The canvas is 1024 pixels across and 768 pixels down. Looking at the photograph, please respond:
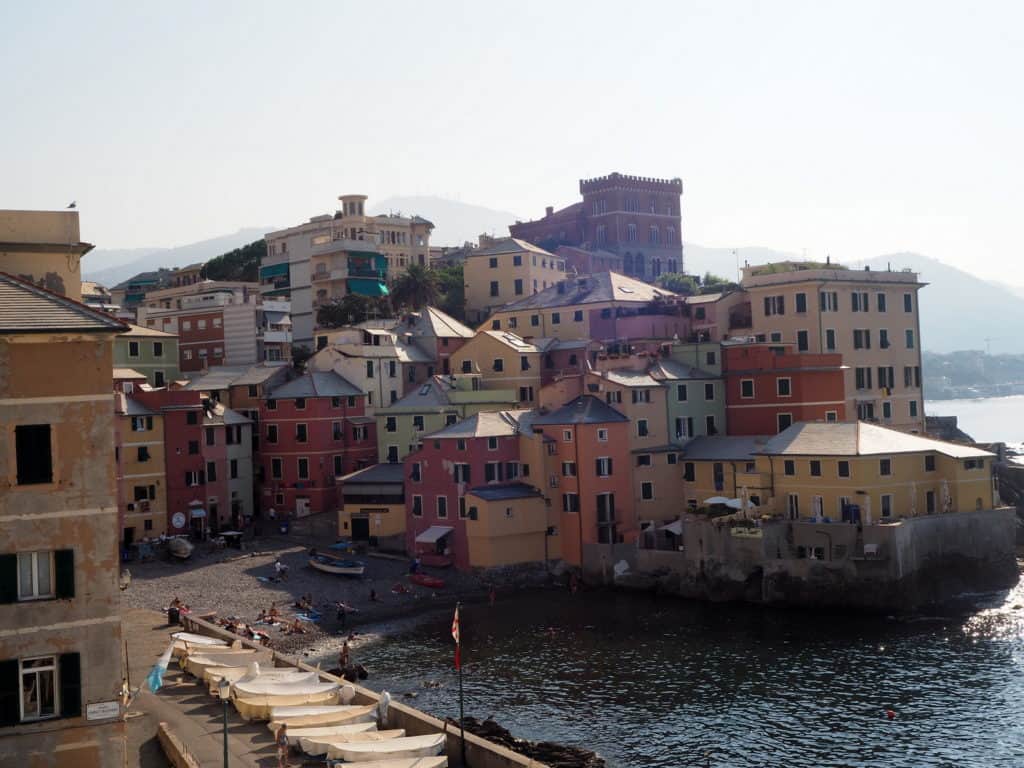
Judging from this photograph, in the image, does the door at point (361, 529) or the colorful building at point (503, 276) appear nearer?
the door at point (361, 529)

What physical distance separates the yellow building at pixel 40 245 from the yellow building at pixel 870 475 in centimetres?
5171

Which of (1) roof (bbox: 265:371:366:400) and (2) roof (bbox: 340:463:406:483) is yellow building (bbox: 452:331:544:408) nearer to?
(1) roof (bbox: 265:371:366:400)

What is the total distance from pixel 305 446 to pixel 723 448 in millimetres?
34433

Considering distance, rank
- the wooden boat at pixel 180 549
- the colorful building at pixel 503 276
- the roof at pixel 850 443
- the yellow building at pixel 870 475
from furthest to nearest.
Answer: the colorful building at pixel 503 276
the wooden boat at pixel 180 549
the roof at pixel 850 443
the yellow building at pixel 870 475

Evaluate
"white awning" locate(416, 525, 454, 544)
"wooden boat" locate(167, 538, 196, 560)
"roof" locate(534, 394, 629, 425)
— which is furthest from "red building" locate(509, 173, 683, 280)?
"wooden boat" locate(167, 538, 196, 560)

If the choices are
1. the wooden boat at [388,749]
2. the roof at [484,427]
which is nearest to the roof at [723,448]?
the roof at [484,427]

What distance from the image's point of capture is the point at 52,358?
27875mm

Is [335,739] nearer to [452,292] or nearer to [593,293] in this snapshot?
[593,293]

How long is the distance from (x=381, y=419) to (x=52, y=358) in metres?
65.9

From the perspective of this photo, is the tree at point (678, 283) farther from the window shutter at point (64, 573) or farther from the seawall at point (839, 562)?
the window shutter at point (64, 573)

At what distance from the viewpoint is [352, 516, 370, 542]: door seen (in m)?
87.2

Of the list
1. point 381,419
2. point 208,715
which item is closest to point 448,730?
point 208,715

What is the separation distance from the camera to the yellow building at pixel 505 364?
99000 millimetres

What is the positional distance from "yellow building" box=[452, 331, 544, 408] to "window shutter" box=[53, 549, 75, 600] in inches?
2775
